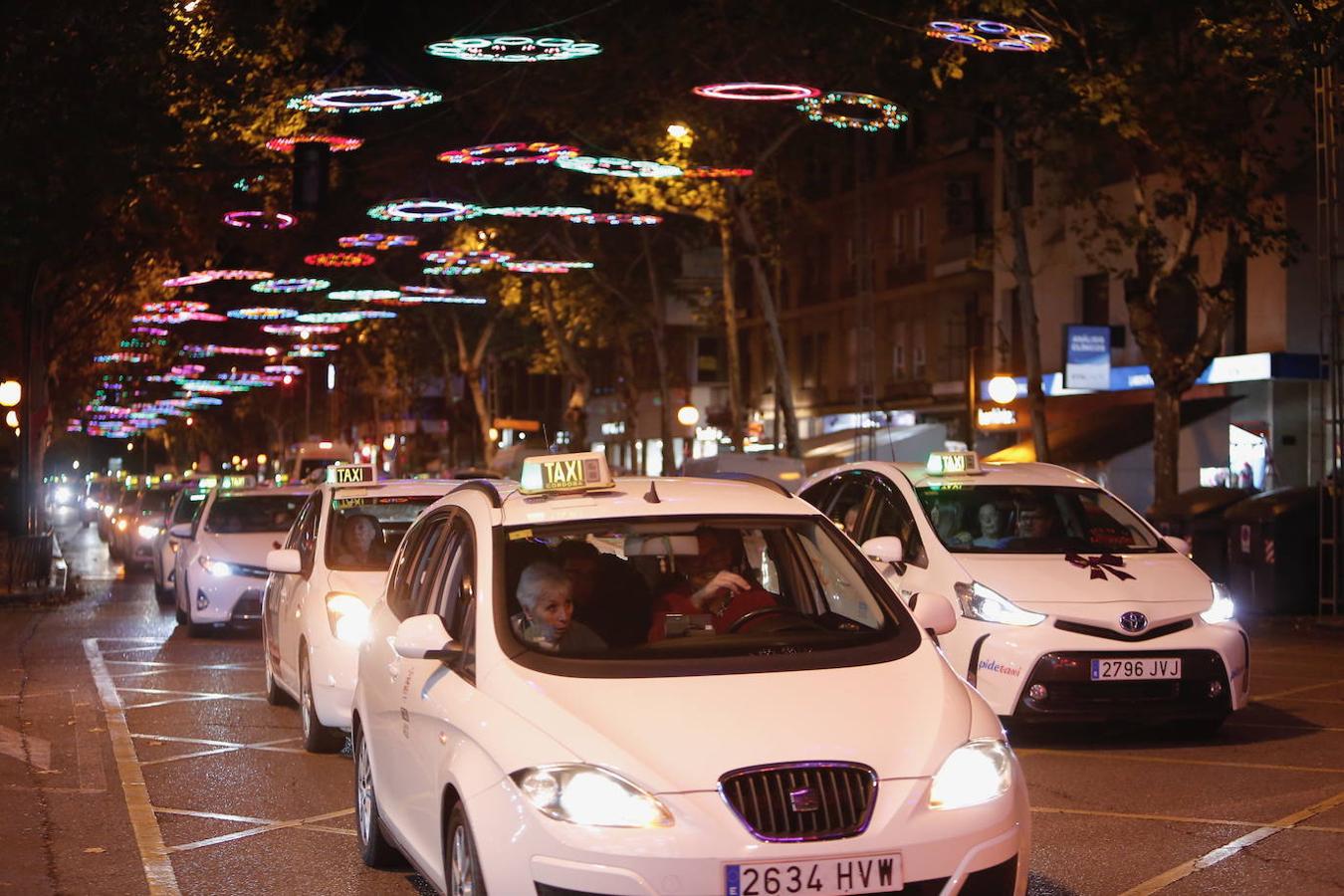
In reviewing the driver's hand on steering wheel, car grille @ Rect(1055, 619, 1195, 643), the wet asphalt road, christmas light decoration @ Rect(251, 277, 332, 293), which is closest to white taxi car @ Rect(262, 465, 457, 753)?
the wet asphalt road

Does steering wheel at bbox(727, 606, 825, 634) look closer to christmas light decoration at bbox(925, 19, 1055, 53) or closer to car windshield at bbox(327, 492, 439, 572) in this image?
car windshield at bbox(327, 492, 439, 572)

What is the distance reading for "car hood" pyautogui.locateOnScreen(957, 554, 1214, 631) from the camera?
36.2ft

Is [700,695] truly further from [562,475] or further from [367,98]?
[367,98]

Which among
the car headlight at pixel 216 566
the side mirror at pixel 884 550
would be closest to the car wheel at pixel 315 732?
the side mirror at pixel 884 550

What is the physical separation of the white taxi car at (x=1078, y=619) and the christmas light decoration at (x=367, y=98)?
43.8 feet

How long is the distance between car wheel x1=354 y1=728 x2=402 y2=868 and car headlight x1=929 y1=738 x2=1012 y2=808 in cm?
275

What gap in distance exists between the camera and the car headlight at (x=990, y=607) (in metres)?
11.1

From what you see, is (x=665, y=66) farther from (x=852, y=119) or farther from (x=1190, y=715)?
(x=1190, y=715)

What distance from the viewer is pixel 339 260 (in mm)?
50000

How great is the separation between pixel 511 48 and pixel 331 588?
46.5 feet

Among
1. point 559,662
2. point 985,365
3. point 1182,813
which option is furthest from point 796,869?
point 985,365

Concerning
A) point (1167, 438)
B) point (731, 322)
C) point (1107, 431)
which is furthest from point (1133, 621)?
point (731, 322)

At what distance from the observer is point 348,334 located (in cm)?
7319

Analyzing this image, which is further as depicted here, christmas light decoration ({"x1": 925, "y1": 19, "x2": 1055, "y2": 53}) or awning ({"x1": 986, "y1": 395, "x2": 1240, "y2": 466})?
awning ({"x1": 986, "y1": 395, "x2": 1240, "y2": 466})
